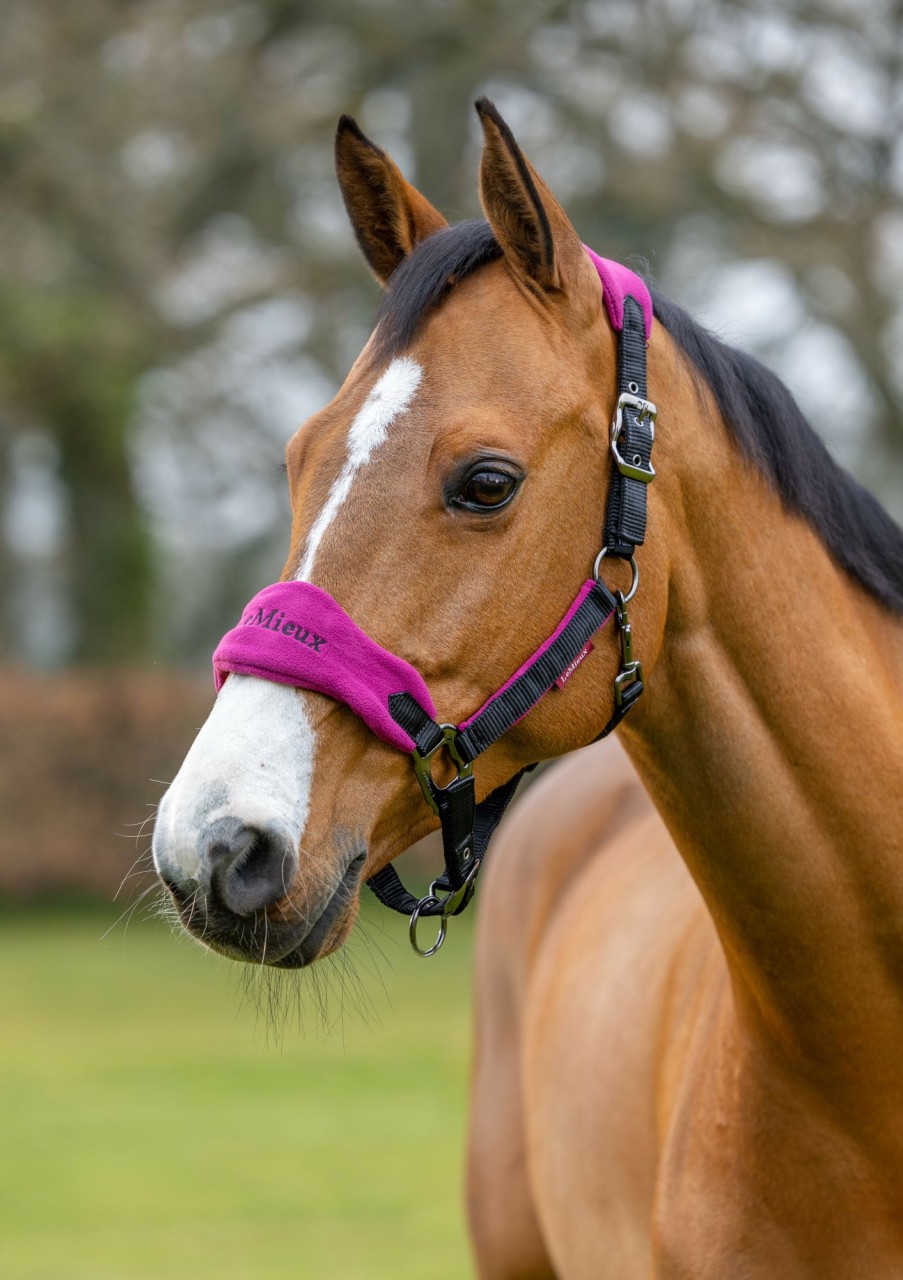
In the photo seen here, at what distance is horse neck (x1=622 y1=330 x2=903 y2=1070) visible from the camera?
216 cm

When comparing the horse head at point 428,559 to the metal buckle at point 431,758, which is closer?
the horse head at point 428,559

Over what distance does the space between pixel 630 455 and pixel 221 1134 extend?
6.52 m

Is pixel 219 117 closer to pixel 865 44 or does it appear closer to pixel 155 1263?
pixel 865 44

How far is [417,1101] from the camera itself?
8.26 m

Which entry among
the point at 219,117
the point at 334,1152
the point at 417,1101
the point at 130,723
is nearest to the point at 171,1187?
the point at 334,1152

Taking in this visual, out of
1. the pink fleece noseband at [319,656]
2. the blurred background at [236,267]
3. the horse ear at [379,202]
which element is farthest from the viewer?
the blurred background at [236,267]

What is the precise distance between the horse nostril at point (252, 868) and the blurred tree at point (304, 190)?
10.6m

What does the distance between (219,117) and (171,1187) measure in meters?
11.0

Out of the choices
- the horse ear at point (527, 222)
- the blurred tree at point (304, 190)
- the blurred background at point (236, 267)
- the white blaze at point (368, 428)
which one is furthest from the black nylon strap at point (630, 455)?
the blurred tree at point (304, 190)

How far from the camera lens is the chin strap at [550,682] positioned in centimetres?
203

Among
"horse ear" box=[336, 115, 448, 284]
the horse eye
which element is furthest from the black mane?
the horse eye

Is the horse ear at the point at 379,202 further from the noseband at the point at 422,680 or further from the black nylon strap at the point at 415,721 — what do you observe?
the black nylon strap at the point at 415,721

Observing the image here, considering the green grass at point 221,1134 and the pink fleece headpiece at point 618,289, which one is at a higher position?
the pink fleece headpiece at point 618,289

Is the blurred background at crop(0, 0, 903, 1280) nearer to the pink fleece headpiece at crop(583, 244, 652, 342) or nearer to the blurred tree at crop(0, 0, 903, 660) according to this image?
the blurred tree at crop(0, 0, 903, 660)
